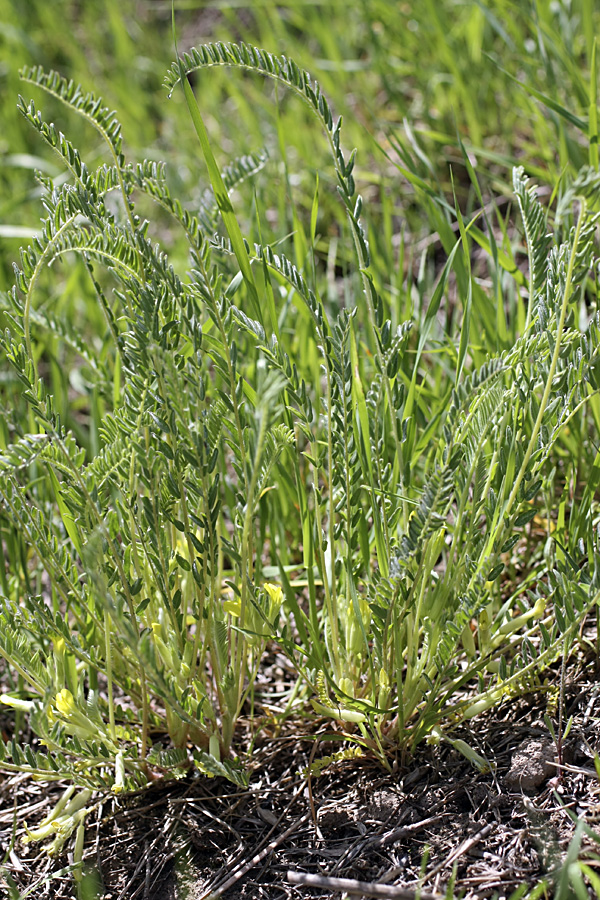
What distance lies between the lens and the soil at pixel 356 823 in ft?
3.18

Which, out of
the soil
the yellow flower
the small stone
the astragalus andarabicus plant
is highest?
the astragalus andarabicus plant

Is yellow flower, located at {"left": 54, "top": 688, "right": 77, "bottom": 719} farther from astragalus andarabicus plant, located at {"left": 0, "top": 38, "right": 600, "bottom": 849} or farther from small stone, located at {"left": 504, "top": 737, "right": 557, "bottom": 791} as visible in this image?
small stone, located at {"left": 504, "top": 737, "right": 557, "bottom": 791}

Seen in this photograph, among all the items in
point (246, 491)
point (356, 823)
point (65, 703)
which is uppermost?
point (246, 491)

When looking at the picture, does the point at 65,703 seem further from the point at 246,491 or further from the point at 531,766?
the point at 531,766

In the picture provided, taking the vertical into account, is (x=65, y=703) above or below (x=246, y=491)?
below

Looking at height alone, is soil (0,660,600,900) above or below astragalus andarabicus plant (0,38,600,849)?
below

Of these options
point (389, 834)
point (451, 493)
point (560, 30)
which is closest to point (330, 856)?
point (389, 834)

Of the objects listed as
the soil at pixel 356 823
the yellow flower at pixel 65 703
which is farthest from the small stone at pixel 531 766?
the yellow flower at pixel 65 703

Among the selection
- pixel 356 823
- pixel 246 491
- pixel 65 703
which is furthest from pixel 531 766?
pixel 65 703

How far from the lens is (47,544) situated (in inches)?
42.8

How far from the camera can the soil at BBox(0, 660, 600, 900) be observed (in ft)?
3.18

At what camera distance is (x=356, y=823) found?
106 centimetres

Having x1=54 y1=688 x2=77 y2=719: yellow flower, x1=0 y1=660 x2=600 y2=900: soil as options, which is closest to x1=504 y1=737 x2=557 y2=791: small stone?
x1=0 y1=660 x2=600 y2=900: soil

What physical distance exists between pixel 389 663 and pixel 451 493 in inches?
11.7
